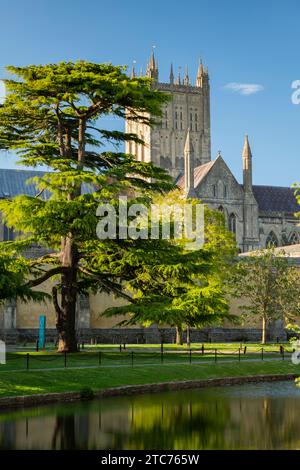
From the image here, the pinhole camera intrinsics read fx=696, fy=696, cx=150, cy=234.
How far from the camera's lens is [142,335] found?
5106 cm

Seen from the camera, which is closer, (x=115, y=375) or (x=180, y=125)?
(x=115, y=375)

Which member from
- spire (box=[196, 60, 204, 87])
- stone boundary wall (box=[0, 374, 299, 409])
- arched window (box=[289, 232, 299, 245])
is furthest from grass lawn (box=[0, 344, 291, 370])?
spire (box=[196, 60, 204, 87])

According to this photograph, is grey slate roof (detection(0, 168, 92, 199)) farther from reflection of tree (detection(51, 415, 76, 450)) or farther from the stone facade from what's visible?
reflection of tree (detection(51, 415, 76, 450))

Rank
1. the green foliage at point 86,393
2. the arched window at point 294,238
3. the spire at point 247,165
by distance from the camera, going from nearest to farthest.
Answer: the green foliage at point 86,393
the spire at point 247,165
the arched window at point 294,238

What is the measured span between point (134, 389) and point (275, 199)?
73973 millimetres

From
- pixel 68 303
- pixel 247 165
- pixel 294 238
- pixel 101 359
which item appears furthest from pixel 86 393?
pixel 294 238

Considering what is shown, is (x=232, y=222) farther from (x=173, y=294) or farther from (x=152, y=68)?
(x=173, y=294)

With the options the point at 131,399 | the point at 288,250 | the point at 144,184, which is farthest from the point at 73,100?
the point at 288,250

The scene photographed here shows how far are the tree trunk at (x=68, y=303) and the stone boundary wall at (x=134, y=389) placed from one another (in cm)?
760

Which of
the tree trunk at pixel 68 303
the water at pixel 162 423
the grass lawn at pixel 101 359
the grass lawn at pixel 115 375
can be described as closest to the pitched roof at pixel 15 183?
the tree trunk at pixel 68 303

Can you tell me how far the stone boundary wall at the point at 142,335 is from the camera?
47.8m

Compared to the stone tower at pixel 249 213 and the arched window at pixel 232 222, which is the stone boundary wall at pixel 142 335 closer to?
the stone tower at pixel 249 213

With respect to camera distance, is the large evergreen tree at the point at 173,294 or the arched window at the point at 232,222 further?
the arched window at the point at 232,222
